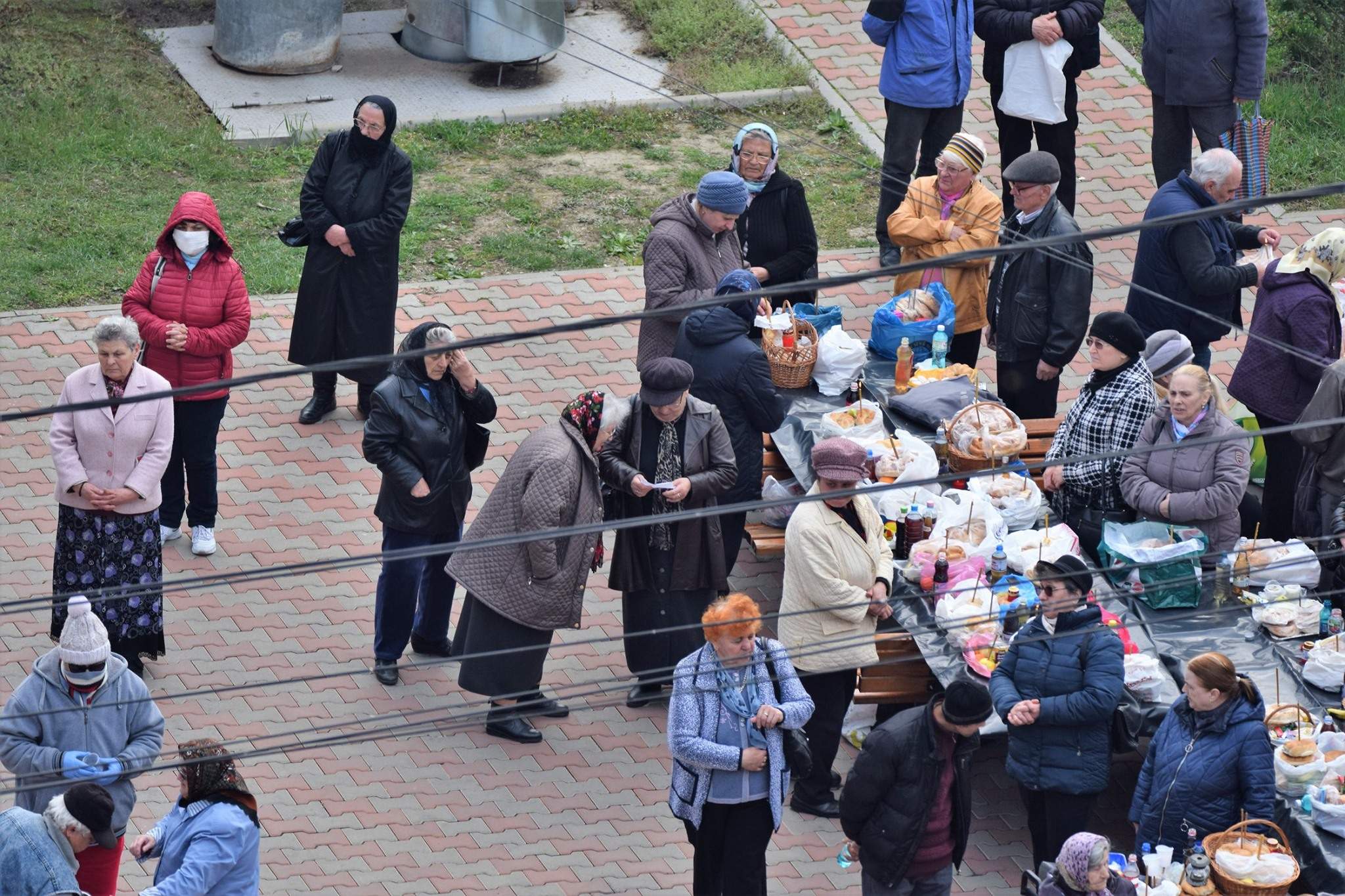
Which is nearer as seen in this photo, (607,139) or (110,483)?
(110,483)

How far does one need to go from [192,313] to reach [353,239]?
3.86 ft

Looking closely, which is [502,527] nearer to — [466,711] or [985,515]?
[466,711]

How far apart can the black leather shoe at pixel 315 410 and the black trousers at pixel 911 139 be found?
3.53 meters

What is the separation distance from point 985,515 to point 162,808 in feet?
12.3

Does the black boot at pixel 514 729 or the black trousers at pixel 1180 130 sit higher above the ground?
the black trousers at pixel 1180 130

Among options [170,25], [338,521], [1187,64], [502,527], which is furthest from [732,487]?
[170,25]

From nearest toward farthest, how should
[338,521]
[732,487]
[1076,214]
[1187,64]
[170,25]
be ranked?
[732,487] < [338,521] < [1187,64] < [1076,214] < [170,25]

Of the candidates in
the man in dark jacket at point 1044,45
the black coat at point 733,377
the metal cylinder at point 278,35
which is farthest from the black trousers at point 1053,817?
the metal cylinder at point 278,35

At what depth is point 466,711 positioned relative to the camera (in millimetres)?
9500

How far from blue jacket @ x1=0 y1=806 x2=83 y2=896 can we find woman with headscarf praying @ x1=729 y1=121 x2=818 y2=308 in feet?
16.8

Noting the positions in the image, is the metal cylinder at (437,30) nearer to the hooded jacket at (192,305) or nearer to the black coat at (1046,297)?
the hooded jacket at (192,305)

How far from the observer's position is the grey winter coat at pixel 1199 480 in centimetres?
937

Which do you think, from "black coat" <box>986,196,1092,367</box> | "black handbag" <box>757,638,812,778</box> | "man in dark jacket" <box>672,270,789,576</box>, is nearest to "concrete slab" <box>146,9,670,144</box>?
"black coat" <box>986,196,1092,367</box>

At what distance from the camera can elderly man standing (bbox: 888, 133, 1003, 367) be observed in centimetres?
1117
